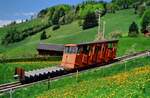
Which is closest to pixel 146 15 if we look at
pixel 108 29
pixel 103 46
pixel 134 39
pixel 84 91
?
pixel 108 29

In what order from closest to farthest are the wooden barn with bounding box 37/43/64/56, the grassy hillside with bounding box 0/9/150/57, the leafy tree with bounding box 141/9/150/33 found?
the wooden barn with bounding box 37/43/64/56 → the leafy tree with bounding box 141/9/150/33 → the grassy hillside with bounding box 0/9/150/57

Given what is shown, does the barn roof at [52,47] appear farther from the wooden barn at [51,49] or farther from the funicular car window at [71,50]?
the funicular car window at [71,50]

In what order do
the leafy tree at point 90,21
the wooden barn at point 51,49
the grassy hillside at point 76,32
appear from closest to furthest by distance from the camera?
the wooden barn at point 51,49 < the grassy hillside at point 76,32 < the leafy tree at point 90,21

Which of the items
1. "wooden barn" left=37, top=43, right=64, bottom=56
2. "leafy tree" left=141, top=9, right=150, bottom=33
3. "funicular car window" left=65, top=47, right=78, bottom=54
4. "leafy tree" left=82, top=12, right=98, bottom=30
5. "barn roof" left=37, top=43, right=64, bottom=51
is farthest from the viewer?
"leafy tree" left=82, top=12, right=98, bottom=30

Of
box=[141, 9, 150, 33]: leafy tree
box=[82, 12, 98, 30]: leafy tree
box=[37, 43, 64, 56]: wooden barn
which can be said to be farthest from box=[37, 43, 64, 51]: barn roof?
box=[82, 12, 98, 30]: leafy tree

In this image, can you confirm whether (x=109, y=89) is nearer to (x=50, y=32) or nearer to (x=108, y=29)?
(x=108, y=29)

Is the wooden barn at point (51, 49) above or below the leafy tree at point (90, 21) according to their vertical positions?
below

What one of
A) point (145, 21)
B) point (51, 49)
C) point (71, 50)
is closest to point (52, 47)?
point (51, 49)

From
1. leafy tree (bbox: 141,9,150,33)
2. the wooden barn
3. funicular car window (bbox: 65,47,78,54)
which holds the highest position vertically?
leafy tree (bbox: 141,9,150,33)

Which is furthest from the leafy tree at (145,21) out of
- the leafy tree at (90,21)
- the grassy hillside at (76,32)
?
the leafy tree at (90,21)

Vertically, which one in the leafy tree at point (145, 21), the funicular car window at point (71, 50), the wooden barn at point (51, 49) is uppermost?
the leafy tree at point (145, 21)

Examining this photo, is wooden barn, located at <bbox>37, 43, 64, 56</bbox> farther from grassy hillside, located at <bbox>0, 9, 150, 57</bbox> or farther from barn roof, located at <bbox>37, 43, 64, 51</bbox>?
grassy hillside, located at <bbox>0, 9, 150, 57</bbox>

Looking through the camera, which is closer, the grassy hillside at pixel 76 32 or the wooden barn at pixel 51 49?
the wooden barn at pixel 51 49

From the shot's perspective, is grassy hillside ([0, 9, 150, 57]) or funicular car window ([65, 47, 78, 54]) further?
grassy hillside ([0, 9, 150, 57])
